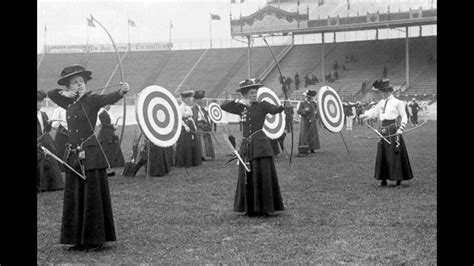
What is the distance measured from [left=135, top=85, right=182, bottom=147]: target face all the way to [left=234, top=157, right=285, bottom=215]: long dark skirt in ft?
5.48

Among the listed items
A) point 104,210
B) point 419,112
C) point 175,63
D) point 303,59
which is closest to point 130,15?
point 175,63

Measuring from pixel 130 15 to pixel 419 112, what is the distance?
24.2 m

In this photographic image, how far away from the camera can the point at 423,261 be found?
17.9 ft

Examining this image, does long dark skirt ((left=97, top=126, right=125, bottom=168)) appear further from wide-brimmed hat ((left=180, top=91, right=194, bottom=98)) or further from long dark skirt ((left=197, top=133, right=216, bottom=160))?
long dark skirt ((left=197, top=133, right=216, bottom=160))

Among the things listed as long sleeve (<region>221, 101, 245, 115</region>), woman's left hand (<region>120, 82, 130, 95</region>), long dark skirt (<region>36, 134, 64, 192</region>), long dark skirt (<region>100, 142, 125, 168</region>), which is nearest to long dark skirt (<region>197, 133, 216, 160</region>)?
long dark skirt (<region>100, 142, 125, 168</region>)

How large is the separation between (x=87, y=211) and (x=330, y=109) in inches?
331

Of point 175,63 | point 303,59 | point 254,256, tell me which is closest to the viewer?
point 254,256

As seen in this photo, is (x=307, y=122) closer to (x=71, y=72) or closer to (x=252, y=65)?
(x=71, y=72)

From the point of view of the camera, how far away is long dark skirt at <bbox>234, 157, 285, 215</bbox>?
7.62 metres

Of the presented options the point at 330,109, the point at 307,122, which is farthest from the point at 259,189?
the point at 307,122

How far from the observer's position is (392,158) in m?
9.68

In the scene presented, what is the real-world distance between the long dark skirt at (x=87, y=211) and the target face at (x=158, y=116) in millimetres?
2693
